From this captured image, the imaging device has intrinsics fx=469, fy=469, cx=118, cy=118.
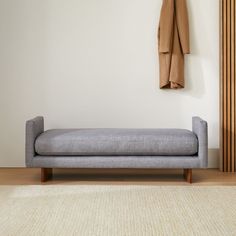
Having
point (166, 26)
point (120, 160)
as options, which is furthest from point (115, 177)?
point (166, 26)

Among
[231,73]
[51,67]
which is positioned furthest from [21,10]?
[231,73]

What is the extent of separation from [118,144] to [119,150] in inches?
2.3

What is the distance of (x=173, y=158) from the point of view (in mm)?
4348

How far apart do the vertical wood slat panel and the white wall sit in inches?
→ 6.8

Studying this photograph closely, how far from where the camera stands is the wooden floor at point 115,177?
4.44m

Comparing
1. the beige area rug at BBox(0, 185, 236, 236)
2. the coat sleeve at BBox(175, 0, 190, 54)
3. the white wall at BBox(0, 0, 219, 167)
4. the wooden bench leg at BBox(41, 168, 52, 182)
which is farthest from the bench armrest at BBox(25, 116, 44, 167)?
the coat sleeve at BBox(175, 0, 190, 54)

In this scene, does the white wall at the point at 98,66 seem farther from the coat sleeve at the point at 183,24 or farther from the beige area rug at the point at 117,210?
the beige area rug at the point at 117,210

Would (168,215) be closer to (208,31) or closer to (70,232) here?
(70,232)

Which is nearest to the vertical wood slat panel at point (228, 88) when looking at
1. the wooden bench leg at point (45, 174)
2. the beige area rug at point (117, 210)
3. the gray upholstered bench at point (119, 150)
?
the gray upholstered bench at point (119, 150)

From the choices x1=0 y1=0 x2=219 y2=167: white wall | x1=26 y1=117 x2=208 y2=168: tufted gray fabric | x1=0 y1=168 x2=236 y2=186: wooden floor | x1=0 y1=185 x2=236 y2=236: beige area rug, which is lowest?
x1=0 y1=168 x2=236 y2=186: wooden floor

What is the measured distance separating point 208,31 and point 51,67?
1.77m

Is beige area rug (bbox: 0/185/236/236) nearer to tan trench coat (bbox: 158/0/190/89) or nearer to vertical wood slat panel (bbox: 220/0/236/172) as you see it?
vertical wood slat panel (bbox: 220/0/236/172)

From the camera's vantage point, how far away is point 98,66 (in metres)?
5.20

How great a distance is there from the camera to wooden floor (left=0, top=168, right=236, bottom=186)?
444cm
